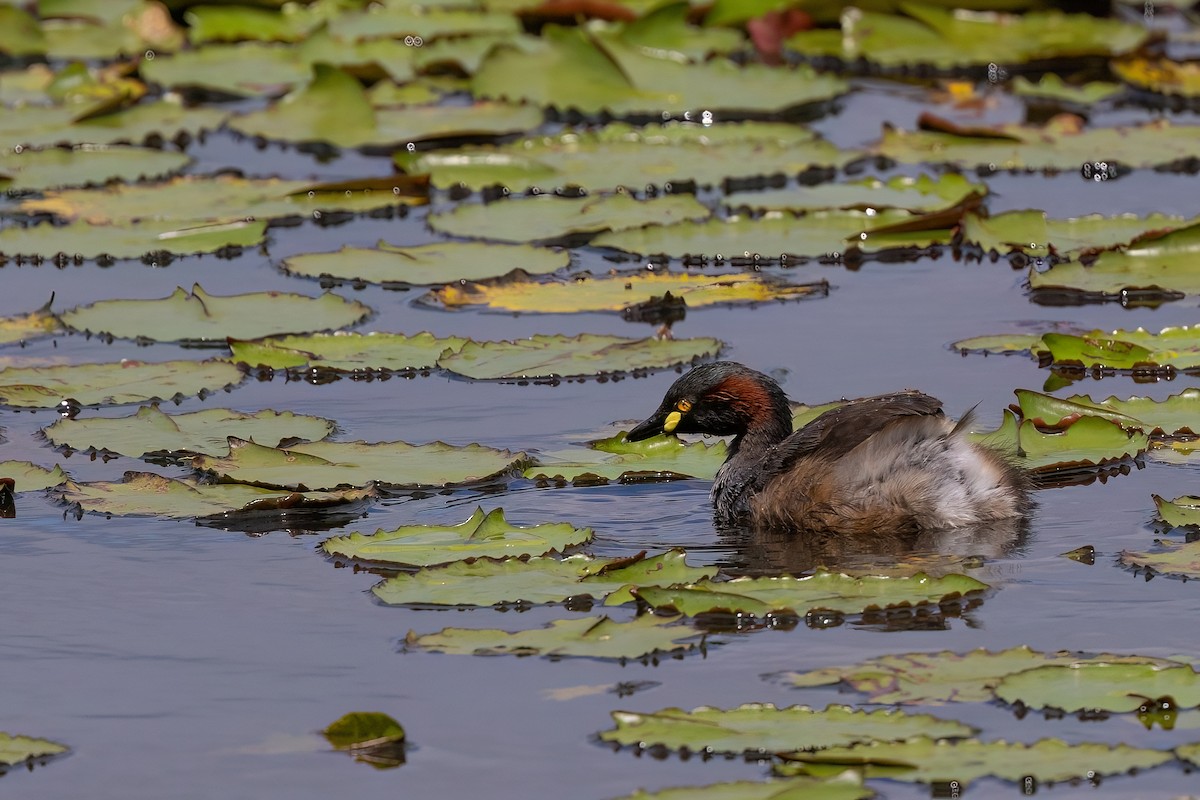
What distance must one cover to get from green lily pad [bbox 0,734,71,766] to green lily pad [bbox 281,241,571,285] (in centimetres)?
452

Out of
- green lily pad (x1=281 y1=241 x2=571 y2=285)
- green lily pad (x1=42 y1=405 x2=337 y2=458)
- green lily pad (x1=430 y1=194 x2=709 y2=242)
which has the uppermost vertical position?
green lily pad (x1=430 y1=194 x2=709 y2=242)

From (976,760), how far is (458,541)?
212cm

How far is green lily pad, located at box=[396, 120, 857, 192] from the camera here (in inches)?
421

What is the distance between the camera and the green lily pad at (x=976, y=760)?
4.28m

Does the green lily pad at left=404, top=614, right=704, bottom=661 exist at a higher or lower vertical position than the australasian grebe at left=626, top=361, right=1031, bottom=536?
lower

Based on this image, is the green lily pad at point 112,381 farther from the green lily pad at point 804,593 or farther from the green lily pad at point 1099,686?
the green lily pad at point 1099,686

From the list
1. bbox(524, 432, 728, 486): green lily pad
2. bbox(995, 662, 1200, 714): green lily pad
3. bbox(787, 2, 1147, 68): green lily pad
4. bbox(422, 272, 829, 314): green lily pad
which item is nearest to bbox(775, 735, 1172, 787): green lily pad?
bbox(995, 662, 1200, 714): green lily pad

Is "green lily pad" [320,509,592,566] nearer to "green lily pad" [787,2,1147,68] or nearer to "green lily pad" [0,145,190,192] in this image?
"green lily pad" [0,145,190,192]

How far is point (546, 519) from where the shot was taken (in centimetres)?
638

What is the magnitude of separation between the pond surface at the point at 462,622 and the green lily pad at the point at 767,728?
0.06 metres

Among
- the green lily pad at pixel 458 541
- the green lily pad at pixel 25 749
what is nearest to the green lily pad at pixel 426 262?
the green lily pad at pixel 458 541

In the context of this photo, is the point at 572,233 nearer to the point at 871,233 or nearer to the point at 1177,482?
the point at 871,233

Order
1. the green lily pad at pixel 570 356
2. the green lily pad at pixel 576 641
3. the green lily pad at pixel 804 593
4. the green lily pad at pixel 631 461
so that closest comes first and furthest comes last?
the green lily pad at pixel 576 641
the green lily pad at pixel 804 593
the green lily pad at pixel 631 461
the green lily pad at pixel 570 356

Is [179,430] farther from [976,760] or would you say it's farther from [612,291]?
[976,760]
